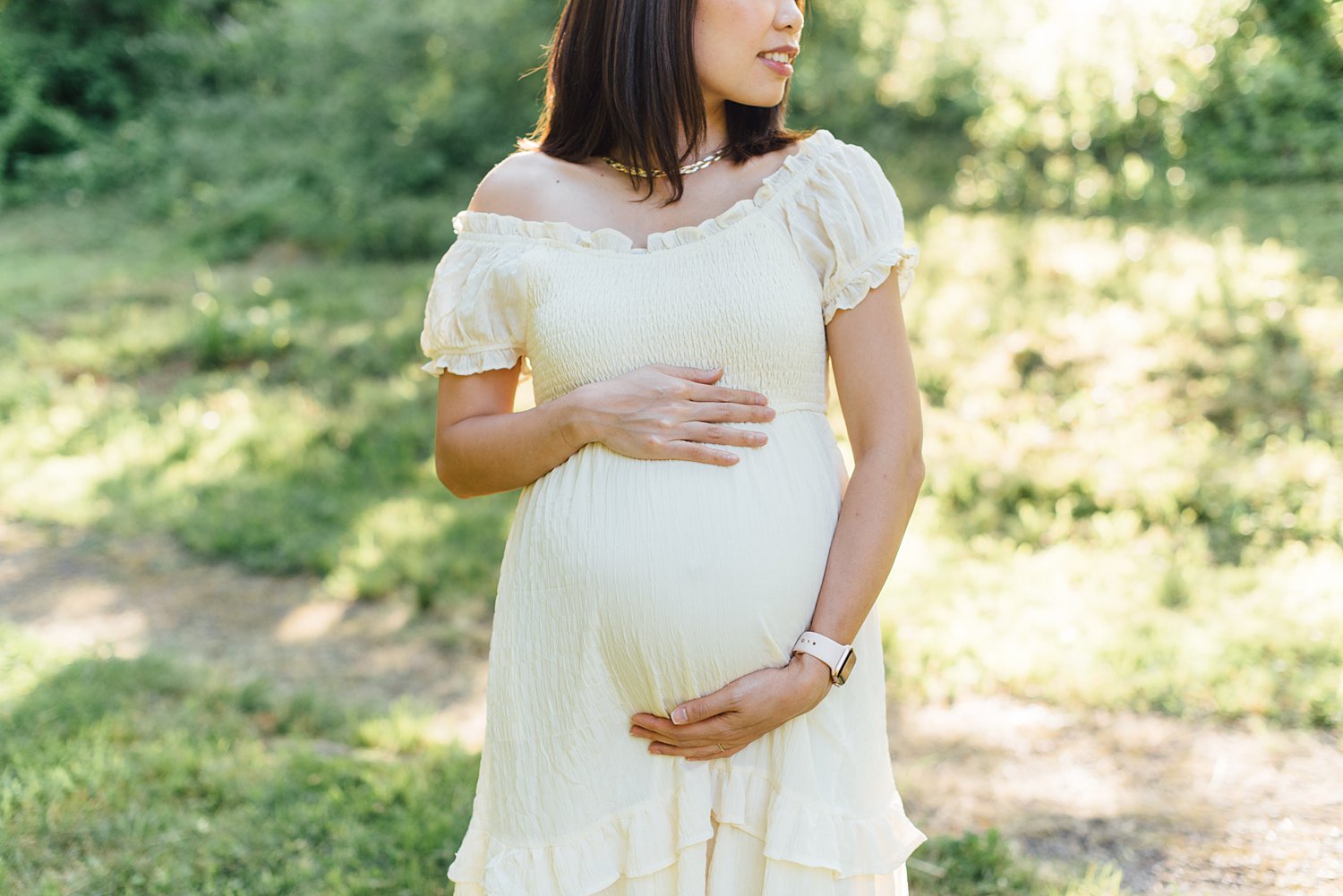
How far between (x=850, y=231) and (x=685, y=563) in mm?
580

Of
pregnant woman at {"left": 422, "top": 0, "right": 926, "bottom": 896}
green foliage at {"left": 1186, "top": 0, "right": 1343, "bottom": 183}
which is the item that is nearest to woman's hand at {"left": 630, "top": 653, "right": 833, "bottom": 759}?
pregnant woman at {"left": 422, "top": 0, "right": 926, "bottom": 896}

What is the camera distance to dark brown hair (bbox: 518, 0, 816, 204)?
6.46 feet

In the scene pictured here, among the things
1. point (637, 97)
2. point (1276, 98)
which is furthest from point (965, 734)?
point (1276, 98)

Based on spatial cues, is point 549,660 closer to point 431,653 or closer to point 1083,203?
point 431,653

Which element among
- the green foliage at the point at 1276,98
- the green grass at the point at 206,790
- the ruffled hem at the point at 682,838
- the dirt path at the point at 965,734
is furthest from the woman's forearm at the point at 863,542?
the green foliage at the point at 1276,98

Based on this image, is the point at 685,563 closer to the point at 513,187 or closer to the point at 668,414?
the point at 668,414

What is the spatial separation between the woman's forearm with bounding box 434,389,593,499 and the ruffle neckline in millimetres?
261

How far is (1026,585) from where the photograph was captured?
462cm

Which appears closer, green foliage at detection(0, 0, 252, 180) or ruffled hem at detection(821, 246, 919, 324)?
ruffled hem at detection(821, 246, 919, 324)

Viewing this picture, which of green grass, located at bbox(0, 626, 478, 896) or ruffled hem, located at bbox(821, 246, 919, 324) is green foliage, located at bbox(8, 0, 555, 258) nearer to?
green grass, located at bbox(0, 626, 478, 896)

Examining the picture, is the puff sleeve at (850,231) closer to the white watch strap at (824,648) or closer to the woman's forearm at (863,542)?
the woman's forearm at (863,542)

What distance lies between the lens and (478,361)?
1967mm

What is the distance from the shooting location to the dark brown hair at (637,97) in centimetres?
197

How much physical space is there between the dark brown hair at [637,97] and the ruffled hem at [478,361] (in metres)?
0.37
